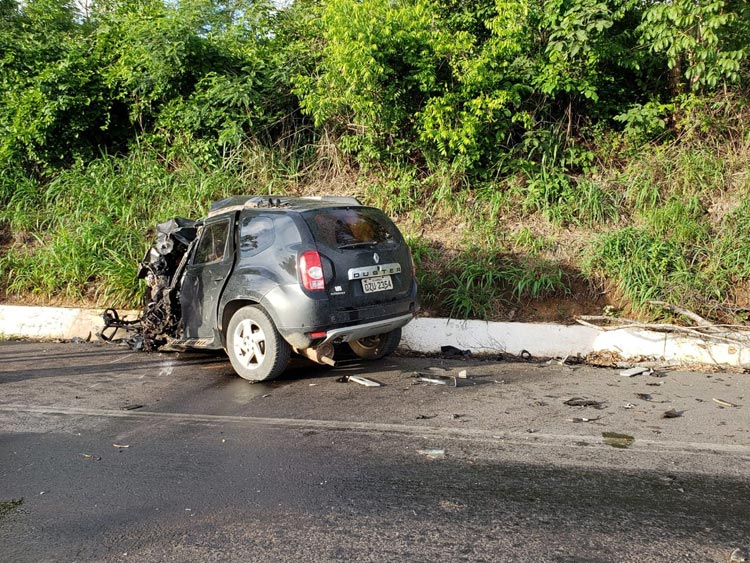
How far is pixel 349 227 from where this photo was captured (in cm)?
648

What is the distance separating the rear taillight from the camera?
19.7ft

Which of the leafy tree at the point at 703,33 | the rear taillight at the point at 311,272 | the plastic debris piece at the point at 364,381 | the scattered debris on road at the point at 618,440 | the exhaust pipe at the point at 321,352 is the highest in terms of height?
the leafy tree at the point at 703,33

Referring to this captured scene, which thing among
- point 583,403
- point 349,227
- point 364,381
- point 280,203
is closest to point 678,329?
point 583,403

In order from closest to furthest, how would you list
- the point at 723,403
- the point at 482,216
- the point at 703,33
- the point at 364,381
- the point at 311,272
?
the point at 723,403
the point at 311,272
the point at 364,381
the point at 703,33
the point at 482,216

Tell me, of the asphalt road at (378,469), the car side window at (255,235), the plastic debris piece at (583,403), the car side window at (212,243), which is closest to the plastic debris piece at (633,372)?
the asphalt road at (378,469)

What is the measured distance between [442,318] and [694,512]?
4.93 metres

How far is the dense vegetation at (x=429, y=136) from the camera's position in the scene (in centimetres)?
882

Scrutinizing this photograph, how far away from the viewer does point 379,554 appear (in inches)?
118

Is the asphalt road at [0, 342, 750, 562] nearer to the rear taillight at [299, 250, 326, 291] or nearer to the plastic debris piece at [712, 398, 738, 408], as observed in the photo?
the plastic debris piece at [712, 398, 738, 408]

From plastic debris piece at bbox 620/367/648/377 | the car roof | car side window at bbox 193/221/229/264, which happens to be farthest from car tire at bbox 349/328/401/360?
plastic debris piece at bbox 620/367/648/377

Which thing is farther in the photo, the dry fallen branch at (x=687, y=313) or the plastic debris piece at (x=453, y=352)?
the plastic debris piece at (x=453, y=352)

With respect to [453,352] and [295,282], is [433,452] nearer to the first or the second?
[295,282]

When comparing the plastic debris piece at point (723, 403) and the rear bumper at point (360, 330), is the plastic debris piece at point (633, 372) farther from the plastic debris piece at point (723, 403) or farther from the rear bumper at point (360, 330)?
the rear bumper at point (360, 330)

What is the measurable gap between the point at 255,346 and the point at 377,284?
Answer: 136 centimetres
